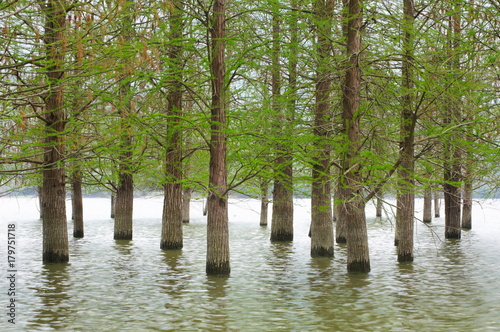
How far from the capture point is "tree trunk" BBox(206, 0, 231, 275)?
14.8 metres

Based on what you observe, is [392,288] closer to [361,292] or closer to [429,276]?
[361,292]

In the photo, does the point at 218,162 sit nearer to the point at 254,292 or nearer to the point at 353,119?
the point at 254,292

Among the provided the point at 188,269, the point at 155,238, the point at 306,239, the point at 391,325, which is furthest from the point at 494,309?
the point at 155,238

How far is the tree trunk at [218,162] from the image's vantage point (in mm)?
14805

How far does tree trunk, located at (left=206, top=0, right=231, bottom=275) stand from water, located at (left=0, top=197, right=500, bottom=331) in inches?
30.1

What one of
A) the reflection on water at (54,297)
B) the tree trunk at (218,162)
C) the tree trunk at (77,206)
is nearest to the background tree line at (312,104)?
the tree trunk at (218,162)

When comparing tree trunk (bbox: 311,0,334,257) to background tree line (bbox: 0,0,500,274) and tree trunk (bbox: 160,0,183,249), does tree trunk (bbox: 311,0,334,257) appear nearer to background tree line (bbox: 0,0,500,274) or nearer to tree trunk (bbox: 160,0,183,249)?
background tree line (bbox: 0,0,500,274)

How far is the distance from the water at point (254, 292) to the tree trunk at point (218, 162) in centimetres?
76

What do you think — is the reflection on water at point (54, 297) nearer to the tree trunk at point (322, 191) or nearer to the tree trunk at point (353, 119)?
the tree trunk at point (353, 119)

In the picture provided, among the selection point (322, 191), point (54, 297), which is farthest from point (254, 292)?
point (322, 191)

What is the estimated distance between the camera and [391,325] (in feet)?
34.9

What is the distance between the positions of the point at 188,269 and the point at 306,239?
10.9 m

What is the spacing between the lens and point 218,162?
1498 centimetres

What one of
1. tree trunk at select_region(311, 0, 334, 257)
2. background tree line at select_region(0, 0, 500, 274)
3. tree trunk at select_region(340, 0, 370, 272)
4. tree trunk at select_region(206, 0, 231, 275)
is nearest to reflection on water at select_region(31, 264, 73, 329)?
background tree line at select_region(0, 0, 500, 274)
